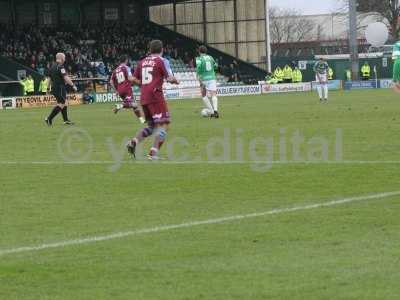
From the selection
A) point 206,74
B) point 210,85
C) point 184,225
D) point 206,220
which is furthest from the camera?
point 206,74

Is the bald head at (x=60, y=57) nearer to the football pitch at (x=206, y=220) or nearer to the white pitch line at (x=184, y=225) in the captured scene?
the football pitch at (x=206, y=220)

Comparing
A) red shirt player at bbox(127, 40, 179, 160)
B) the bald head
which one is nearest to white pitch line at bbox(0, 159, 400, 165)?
red shirt player at bbox(127, 40, 179, 160)

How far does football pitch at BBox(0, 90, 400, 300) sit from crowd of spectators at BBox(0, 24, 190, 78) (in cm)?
4185

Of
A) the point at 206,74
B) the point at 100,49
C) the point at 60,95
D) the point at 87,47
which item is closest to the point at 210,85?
the point at 206,74

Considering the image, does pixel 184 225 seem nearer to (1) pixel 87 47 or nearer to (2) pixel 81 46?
(2) pixel 81 46

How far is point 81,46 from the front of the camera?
66.5 metres

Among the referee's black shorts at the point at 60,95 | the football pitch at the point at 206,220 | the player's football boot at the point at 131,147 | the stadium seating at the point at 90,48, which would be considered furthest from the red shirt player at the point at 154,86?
the stadium seating at the point at 90,48

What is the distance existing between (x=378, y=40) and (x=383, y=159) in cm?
5004

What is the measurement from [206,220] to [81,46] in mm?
56909

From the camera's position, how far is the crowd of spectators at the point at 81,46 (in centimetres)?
6197

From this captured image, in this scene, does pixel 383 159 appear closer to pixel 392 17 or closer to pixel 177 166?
pixel 177 166

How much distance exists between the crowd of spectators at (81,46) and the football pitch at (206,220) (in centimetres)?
4185

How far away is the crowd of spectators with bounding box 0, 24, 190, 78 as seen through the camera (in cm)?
6197

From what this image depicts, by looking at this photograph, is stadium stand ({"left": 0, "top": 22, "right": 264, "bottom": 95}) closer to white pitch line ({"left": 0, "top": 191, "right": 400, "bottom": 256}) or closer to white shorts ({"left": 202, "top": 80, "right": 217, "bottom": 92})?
white shorts ({"left": 202, "top": 80, "right": 217, "bottom": 92})
